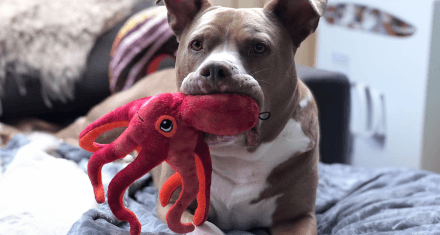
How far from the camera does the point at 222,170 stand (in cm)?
120

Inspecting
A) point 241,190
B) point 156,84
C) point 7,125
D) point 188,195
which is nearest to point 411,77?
point 156,84

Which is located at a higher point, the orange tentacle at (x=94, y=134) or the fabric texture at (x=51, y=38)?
the orange tentacle at (x=94, y=134)

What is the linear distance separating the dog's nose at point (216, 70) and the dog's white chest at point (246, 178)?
275mm

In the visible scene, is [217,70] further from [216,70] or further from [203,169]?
[203,169]

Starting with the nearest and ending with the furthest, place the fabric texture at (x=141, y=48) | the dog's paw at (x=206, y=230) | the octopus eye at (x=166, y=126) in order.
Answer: the octopus eye at (x=166, y=126) < the dog's paw at (x=206, y=230) < the fabric texture at (x=141, y=48)

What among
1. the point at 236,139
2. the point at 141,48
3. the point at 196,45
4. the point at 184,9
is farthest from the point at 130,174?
the point at 141,48

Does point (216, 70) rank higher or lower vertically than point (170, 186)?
higher

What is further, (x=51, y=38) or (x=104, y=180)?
(x=51, y=38)

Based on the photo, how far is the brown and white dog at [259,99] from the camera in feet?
3.23

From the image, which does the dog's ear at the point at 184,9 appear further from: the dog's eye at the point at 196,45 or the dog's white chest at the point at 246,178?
the dog's white chest at the point at 246,178

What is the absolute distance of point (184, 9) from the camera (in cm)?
120

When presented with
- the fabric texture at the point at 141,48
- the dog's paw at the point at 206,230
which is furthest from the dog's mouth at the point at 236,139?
the fabric texture at the point at 141,48

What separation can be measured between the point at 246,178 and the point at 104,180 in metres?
0.49

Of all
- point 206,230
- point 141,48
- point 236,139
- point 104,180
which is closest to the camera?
point 236,139
